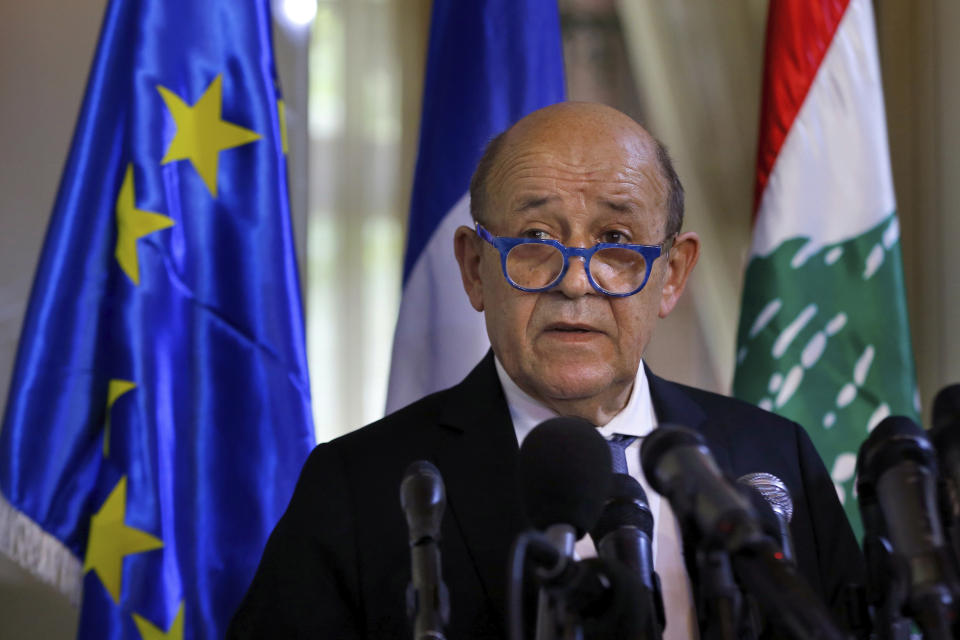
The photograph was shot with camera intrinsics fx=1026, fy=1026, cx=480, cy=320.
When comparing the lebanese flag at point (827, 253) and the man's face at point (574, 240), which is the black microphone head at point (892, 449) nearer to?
the man's face at point (574, 240)

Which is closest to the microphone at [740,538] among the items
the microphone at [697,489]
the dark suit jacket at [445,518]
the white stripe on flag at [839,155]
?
the microphone at [697,489]

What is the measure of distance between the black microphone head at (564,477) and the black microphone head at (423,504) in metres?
0.10

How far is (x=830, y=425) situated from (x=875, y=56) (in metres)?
1.02

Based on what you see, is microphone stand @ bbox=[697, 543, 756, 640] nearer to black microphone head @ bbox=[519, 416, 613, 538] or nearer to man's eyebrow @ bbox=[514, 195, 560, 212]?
black microphone head @ bbox=[519, 416, 613, 538]

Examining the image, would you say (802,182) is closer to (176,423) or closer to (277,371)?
(277,371)

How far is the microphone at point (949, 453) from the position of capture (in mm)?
1089

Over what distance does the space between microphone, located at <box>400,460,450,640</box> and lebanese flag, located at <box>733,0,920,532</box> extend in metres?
1.83

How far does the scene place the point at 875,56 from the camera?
282cm

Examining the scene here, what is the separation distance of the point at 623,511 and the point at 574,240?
2.23ft

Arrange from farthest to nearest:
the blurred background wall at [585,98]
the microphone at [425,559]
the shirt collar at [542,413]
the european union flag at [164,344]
A: the blurred background wall at [585,98], the european union flag at [164,344], the shirt collar at [542,413], the microphone at [425,559]

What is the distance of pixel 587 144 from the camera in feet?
6.05

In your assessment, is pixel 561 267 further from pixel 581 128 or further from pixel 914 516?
pixel 914 516

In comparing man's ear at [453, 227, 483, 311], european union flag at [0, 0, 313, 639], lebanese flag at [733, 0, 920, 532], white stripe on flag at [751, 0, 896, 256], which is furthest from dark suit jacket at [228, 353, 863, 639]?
white stripe on flag at [751, 0, 896, 256]

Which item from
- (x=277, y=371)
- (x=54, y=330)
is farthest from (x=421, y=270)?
(x=54, y=330)
